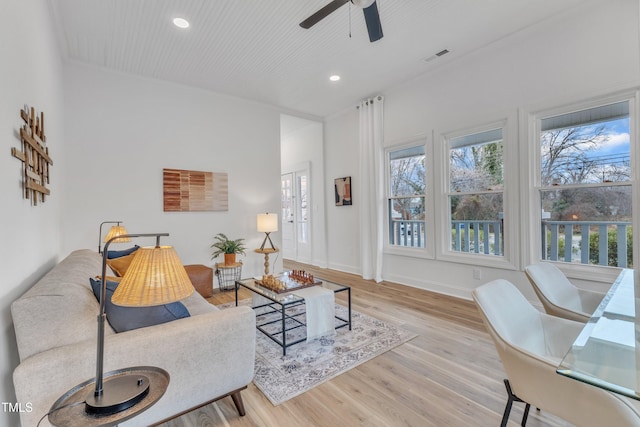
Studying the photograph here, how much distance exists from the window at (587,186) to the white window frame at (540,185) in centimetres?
4

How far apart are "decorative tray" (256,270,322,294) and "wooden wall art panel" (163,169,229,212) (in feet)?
A: 6.02

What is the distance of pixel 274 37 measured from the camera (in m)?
3.15

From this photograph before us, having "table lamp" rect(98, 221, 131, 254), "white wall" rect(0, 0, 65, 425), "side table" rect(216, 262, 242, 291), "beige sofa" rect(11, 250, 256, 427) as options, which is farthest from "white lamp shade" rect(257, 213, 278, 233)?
"beige sofa" rect(11, 250, 256, 427)

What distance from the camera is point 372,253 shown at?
15.8ft

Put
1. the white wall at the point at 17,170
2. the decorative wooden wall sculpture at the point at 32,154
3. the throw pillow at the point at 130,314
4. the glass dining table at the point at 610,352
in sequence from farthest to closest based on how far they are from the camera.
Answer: the decorative wooden wall sculpture at the point at 32,154
the throw pillow at the point at 130,314
the white wall at the point at 17,170
the glass dining table at the point at 610,352

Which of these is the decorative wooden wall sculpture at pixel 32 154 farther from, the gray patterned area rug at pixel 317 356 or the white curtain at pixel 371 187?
the white curtain at pixel 371 187

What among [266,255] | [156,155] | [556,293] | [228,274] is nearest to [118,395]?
[556,293]

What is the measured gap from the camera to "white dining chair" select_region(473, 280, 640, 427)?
0.96m

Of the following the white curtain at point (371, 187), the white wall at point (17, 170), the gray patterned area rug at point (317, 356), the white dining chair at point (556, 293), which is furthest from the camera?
the white curtain at point (371, 187)

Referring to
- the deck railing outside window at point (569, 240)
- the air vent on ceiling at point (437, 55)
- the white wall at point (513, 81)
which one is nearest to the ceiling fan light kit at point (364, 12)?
the air vent on ceiling at point (437, 55)

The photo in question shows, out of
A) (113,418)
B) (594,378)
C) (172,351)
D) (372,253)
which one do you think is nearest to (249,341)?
(172,351)

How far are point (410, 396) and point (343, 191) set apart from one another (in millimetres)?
3891

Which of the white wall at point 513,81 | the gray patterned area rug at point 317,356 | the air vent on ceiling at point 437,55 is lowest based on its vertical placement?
→ the gray patterned area rug at point 317,356

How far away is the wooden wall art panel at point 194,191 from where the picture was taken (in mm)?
4066
